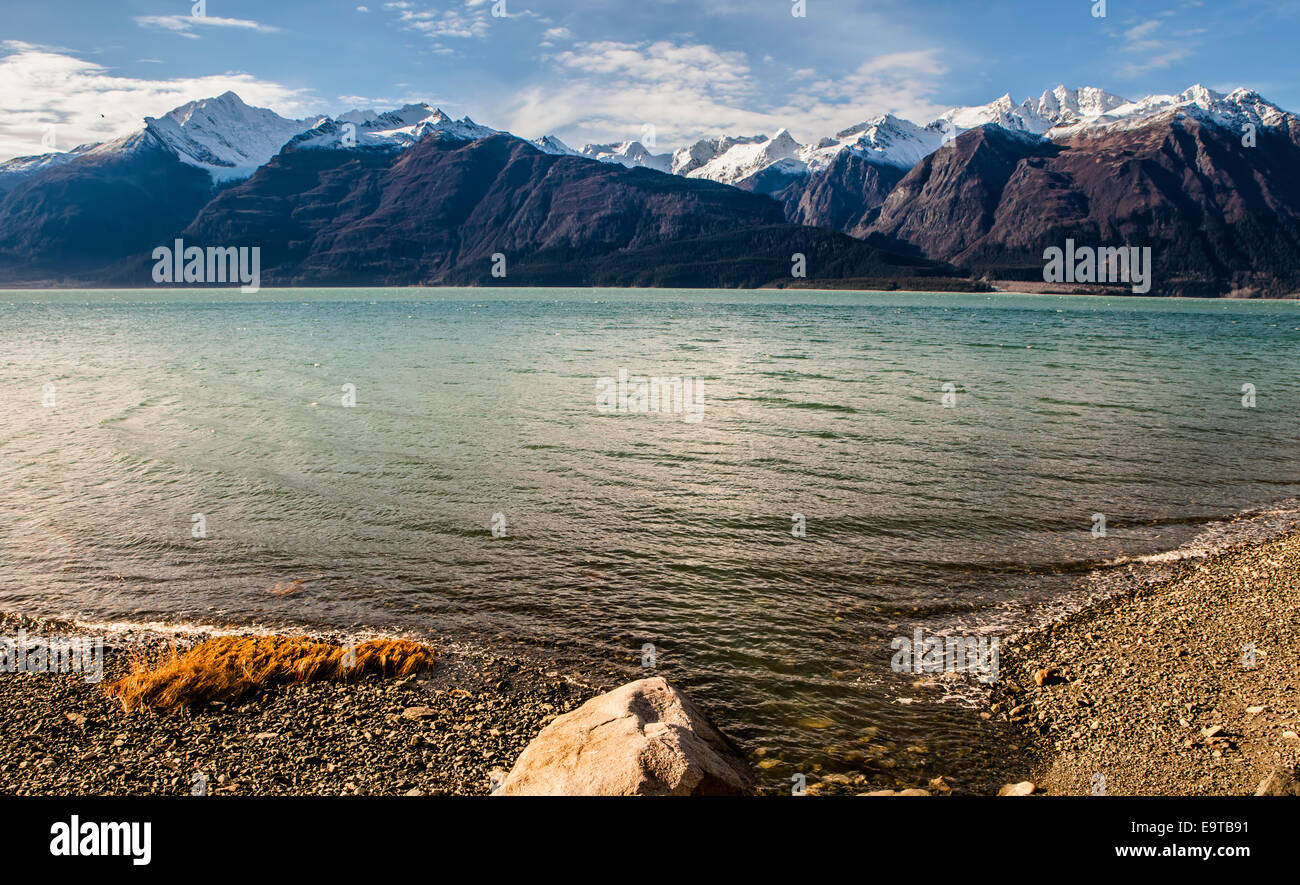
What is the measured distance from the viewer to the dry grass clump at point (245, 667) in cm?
921

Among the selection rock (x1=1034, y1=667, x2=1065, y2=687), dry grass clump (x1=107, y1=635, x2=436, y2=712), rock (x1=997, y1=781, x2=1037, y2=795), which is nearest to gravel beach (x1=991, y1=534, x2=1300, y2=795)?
rock (x1=1034, y1=667, x2=1065, y2=687)

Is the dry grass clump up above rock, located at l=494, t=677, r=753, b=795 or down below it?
below

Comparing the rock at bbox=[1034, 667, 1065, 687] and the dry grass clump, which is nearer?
the dry grass clump

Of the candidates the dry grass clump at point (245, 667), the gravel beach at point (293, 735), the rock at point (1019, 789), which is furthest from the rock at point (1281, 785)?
the dry grass clump at point (245, 667)

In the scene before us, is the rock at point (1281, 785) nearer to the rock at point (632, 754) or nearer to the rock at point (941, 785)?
the rock at point (941, 785)

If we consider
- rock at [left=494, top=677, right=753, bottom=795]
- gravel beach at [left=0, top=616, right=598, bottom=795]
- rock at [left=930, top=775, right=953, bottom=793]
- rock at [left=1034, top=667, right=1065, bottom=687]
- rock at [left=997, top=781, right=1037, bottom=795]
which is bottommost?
rock at [left=930, top=775, right=953, bottom=793]

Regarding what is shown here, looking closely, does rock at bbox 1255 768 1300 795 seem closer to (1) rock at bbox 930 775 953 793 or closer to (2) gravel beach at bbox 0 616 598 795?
(1) rock at bbox 930 775 953 793

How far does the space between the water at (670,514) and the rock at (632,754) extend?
164 cm

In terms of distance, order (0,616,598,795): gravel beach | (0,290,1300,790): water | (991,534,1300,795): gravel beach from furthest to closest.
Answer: (0,290,1300,790): water → (991,534,1300,795): gravel beach → (0,616,598,795): gravel beach

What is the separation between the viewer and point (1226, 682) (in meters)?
9.40

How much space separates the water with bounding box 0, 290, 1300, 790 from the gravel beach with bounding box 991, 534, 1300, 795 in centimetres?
84

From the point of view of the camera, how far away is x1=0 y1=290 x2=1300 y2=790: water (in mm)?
10977

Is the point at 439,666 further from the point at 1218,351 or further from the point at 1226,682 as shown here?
the point at 1218,351

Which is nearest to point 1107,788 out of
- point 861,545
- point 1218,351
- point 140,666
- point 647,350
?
point 861,545
